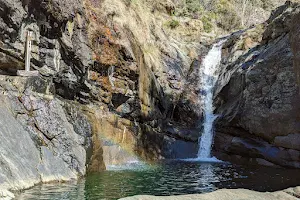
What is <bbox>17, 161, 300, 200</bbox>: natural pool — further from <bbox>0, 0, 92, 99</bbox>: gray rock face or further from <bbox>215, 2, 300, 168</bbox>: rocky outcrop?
<bbox>0, 0, 92, 99</bbox>: gray rock face

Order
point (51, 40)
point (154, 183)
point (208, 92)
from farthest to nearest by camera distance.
→ point (208, 92), point (51, 40), point (154, 183)

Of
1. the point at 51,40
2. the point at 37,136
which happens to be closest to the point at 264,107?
the point at 51,40

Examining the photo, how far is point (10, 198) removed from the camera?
8633mm

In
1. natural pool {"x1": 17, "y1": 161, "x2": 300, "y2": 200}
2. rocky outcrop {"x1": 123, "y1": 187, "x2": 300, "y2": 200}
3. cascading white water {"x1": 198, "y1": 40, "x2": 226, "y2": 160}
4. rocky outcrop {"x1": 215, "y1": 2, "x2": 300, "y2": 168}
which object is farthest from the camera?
cascading white water {"x1": 198, "y1": 40, "x2": 226, "y2": 160}

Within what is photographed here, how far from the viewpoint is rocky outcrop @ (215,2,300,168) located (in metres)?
20.1

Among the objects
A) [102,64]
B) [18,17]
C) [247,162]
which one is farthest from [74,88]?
[247,162]

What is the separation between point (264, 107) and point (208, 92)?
9.72 m

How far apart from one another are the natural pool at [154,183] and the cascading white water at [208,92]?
7912 millimetres

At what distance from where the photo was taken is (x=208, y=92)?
3117 cm

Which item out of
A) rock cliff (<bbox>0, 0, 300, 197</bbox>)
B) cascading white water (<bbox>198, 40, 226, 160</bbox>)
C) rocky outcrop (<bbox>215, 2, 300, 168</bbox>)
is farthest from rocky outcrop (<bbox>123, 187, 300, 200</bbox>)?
cascading white water (<bbox>198, 40, 226, 160</bbox>)

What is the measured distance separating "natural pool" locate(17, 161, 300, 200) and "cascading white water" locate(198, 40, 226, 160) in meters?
7.91

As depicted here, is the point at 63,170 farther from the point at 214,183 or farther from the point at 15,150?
the point at 214,183

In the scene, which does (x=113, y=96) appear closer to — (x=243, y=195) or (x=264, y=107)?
(x=264, y=107)

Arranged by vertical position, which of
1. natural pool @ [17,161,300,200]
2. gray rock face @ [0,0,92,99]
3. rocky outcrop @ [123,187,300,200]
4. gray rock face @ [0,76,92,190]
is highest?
gray rock face @ [0,0,92,99]
